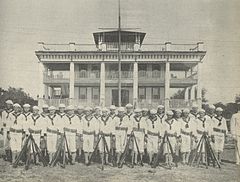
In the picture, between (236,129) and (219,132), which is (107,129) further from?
(236,129)

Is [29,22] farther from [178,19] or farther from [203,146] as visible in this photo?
[203,146]

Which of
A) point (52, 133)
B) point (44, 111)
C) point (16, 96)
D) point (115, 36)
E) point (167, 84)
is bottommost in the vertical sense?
point (52, 133)

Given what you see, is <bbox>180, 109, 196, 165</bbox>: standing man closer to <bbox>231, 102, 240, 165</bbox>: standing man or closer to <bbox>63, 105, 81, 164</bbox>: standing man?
<bbox>231, 102, 240, 165</bbox>: standing man

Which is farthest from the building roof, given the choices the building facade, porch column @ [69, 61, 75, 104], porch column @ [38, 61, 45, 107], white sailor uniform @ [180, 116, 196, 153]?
white sailor uniform @ [180, 116, 196, 153]

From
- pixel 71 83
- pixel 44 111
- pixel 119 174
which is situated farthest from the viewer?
pixel 71 83

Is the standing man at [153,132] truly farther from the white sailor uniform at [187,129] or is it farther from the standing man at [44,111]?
the standing man at [44,111]

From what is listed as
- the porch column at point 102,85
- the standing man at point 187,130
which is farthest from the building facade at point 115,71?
the standing man at point 187,130

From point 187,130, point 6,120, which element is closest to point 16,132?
point 6,120
